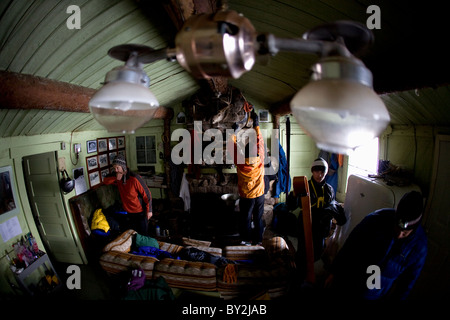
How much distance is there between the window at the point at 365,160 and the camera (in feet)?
15.3

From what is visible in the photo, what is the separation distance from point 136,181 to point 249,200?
275 cm

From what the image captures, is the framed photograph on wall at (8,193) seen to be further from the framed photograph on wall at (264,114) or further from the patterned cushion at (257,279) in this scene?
the framed photograph on wall at (264,114)

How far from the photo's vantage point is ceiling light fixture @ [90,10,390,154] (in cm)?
67

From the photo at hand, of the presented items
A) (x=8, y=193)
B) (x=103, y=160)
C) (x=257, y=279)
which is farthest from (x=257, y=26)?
(x=103, y=160)

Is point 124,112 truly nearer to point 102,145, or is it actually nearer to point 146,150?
point 102,145

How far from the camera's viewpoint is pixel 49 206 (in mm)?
4305

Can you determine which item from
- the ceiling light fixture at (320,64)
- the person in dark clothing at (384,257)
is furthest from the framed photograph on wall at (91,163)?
the person in dark clothing at (384,257)

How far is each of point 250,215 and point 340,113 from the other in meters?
4.62

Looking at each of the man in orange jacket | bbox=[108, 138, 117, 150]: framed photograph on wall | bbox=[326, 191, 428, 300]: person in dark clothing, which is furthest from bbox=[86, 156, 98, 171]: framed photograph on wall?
bbox=[326, 191, 428, 300]: person in dark clothing

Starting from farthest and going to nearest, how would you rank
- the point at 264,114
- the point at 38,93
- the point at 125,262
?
the point at 264,114 → the point at 125,262 → the point at 38,93

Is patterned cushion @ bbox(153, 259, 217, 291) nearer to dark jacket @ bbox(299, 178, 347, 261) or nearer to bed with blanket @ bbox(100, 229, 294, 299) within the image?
→ bed with blanket @ bbox(100, 229, 294, 299)

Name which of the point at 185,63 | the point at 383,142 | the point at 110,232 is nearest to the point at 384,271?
the point at 383,142

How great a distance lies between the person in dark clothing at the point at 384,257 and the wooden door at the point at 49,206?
531 cm
